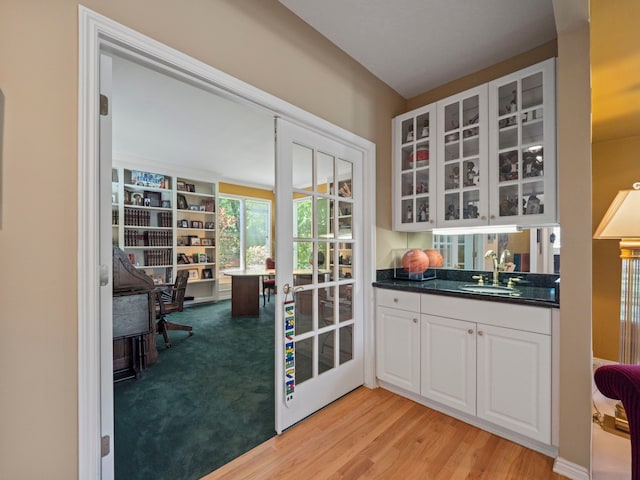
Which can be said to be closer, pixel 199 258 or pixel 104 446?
pixel 104 446

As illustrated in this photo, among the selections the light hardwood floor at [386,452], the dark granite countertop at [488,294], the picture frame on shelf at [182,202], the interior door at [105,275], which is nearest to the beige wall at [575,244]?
the dark granite countertop at [488,294]

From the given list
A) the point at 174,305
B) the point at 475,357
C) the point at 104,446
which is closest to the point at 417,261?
the point at 475,357

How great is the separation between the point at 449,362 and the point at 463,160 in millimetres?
1513

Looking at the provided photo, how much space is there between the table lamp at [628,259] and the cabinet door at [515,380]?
75 centimetres

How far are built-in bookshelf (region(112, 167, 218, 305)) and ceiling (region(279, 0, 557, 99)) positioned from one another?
439 centimetres

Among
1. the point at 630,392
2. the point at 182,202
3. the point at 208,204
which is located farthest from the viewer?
the point at 208,204

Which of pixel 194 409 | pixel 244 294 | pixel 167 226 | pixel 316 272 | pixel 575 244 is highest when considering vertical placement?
pixel 167 226

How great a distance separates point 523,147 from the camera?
201 cm

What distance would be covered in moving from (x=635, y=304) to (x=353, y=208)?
2.06 m

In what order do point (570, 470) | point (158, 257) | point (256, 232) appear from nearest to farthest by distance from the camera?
point (570, 470) → point (158, 257) → point (256, 232)

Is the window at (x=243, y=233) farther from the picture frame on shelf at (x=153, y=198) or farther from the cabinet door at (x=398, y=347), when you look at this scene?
the cabinet door at (x=398, y=347)

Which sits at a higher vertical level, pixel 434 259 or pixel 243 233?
pixel 243 233

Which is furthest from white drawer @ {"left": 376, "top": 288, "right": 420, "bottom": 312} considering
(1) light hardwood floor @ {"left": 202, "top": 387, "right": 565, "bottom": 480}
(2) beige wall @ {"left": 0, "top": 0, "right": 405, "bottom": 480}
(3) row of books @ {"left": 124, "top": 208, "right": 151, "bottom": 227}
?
(3) row of books @ {"left": 124, "top": 208, "right": 151, "bottom": 227}

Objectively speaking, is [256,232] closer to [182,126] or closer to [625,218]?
[182,126]
